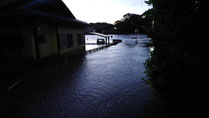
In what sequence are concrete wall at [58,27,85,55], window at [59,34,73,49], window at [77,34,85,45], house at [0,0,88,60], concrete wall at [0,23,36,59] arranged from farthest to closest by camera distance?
window at [77,34,85,45], concrete wall at [58,27,85,55], window at [59,34,73,49], concrete wall at [0,23,36,59], house at [0,0,88,60]

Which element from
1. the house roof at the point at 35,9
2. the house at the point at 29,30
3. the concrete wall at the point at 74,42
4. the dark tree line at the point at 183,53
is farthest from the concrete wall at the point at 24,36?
the dark tree line at the point at 183,53

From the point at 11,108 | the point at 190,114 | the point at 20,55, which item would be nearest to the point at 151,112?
the point at 190,114

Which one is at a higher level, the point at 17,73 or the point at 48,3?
the point at 48,3

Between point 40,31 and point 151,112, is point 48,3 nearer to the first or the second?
point 40,31

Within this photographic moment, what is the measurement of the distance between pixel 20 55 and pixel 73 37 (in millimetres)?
6429

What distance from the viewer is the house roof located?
7470 millimetres

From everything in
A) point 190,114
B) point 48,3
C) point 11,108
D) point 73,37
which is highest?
point 48,3

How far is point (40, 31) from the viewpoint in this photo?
32.6ft

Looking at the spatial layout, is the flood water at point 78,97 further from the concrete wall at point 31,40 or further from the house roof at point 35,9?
the house roof at point 35,9

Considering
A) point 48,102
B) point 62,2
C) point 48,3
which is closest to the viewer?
point 48,102

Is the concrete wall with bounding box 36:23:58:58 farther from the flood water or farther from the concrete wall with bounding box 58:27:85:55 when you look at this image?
the flood water

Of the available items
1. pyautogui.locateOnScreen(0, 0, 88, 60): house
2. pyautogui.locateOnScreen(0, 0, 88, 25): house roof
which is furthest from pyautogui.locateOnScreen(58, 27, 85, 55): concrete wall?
pyautogui.locateOnScreen(0, 0, 88, 25): house roof

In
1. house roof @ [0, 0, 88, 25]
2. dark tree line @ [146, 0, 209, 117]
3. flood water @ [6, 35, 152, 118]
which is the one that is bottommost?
flood water @ [6, 35, 152, 118]

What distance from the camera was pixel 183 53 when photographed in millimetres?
2406
